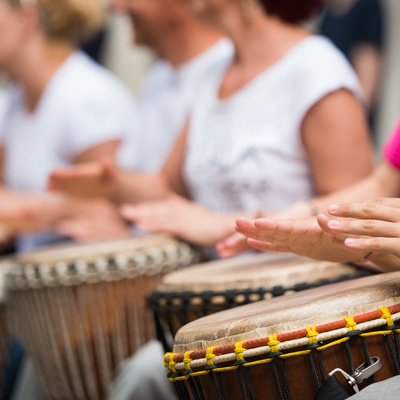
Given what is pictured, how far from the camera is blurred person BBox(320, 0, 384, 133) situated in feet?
11.1

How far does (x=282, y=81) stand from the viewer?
67.9 inches

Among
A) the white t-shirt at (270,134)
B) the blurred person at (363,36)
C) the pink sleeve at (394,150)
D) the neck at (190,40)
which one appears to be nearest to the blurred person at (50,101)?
the neck at (190,40)

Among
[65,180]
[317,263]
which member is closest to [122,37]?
[65,180]

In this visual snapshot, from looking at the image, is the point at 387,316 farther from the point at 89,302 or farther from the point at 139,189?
the point at 139,189

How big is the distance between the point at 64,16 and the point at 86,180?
3.47ft

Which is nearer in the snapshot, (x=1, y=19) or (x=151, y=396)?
(x=151, y=396)

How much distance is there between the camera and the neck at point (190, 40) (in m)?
2.50

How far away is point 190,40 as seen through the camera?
2.52 metres

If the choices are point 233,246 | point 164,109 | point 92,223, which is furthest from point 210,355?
point 164,109

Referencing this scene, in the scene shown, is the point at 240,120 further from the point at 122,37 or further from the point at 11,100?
the point at 122,37

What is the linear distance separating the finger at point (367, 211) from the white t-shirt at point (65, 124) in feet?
6.03

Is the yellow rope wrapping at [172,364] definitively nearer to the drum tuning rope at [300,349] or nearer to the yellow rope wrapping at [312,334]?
the drum tuning rope at [300,349]

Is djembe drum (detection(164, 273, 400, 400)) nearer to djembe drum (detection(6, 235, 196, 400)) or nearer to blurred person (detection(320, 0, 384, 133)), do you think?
djembe drum (detection(6, 235, 196, 400))

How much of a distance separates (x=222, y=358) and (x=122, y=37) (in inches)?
180
